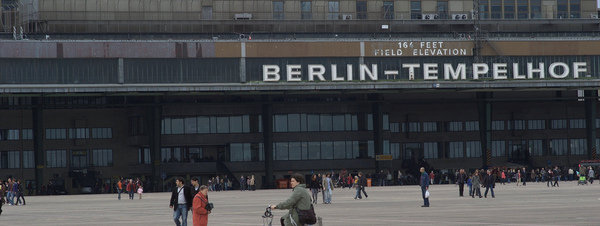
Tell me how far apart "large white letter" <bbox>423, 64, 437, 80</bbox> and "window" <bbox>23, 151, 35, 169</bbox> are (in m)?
42.0

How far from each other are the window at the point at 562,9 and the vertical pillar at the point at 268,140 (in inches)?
1266

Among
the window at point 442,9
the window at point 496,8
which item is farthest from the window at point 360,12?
the window at point 496,8

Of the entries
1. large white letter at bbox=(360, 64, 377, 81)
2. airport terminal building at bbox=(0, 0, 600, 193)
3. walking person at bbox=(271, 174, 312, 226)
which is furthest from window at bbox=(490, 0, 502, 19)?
walking person at bbox=(271, 174, 312, 226)

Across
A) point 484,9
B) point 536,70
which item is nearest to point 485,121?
point 484,9

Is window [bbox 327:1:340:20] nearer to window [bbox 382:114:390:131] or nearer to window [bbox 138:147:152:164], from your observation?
window [bbox 382:114:390:131]

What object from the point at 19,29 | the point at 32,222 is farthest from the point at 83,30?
the point at 32,222

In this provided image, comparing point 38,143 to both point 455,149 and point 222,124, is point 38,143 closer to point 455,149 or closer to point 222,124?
point 222,124

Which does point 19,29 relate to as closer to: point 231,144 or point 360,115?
point 231,144

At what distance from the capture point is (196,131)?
111062 mm

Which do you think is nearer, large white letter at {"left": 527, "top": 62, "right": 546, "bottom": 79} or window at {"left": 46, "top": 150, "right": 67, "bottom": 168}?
large white letter at {"left": 527, "top": 62, "right": 546, "bottom": 79}

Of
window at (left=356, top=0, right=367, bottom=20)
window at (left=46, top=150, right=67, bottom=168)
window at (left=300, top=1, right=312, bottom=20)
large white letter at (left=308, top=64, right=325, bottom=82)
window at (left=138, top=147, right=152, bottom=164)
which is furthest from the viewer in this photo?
window at (left=138, top=147, right=152, bottom=164)

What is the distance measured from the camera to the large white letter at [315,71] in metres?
96.3

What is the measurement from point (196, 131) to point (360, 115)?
57.4 feet

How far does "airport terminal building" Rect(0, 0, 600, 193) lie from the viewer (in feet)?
308
